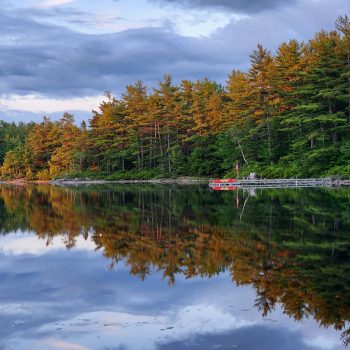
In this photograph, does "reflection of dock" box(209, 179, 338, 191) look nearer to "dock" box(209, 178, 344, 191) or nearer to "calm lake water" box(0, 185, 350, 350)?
"dock" box(209, 178, 344, 191)

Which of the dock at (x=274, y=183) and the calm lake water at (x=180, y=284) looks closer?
the calm lake water at (x=180, y=284)

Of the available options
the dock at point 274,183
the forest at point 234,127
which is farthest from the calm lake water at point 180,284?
the forest at point 234,127

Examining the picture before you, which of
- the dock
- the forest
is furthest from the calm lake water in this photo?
the forest

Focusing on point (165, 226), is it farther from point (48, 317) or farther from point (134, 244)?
point (48, 317)

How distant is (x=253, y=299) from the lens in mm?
9992

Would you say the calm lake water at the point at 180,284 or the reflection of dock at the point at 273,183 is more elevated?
the reflection of dock at the point at 273,183

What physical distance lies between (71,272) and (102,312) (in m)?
3.87

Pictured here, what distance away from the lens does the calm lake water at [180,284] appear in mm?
8273

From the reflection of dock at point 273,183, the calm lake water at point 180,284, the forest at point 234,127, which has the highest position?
the forest at point 234,127

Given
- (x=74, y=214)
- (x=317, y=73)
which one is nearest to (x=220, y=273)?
(x=74, y=214)

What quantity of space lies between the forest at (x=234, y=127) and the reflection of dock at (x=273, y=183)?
1558mm

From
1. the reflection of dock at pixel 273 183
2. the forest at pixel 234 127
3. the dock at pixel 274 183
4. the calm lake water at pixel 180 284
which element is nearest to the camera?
the calm lake water at pixel 180 284

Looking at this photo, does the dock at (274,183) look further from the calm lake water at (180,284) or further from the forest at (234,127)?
the calm lake water at (180,284)

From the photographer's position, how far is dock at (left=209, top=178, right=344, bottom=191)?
4316 centimetres
